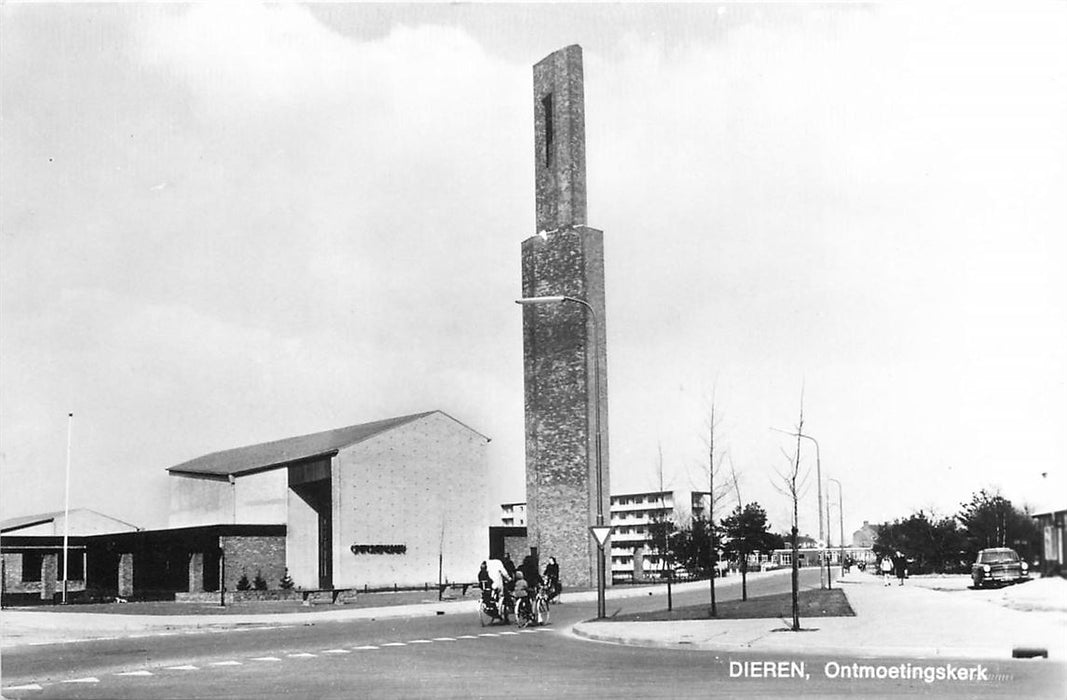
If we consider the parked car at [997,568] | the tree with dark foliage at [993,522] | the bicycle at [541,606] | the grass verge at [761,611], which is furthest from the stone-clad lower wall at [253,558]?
the parked car at [997,568]

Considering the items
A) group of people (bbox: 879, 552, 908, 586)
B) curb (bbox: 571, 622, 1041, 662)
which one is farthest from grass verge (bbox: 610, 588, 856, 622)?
group of people (bbox: 879, 552, 908, 586)

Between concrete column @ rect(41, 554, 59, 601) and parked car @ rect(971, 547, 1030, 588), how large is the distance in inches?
1987

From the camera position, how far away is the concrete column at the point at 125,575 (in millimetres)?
59281

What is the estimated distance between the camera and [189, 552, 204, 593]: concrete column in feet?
176

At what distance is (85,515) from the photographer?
68.6 metres

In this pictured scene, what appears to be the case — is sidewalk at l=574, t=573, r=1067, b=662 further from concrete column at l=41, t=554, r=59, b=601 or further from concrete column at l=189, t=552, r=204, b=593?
concrete column at l=41, t=554, r=59, b=601

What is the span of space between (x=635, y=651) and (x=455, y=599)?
2771 cm

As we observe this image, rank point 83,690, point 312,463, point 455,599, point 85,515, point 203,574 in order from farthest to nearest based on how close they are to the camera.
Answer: point 85,515, point 312,463, point 203,574, point 455,599, point 83,690

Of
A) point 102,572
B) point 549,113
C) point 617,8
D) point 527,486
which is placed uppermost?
point 549,113

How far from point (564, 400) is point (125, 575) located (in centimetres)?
2722

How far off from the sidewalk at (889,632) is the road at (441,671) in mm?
729

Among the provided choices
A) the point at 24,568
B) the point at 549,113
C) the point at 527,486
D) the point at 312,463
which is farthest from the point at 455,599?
the point at 24,568

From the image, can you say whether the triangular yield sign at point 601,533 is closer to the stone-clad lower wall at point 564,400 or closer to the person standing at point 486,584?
the person standing at point 486,584

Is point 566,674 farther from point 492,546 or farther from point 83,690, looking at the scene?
point 492,546
